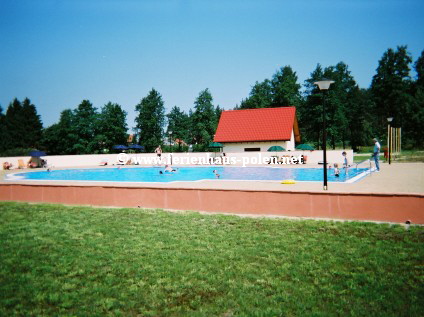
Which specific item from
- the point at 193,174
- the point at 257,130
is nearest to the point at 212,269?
the point at 193,174

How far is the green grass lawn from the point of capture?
157 inches

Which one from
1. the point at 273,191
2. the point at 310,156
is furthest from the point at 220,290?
the point at 310,156

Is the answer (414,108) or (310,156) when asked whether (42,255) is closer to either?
(310,156)

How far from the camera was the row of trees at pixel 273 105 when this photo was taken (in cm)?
5478

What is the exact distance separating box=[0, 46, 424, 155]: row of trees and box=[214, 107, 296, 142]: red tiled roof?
10139 mm

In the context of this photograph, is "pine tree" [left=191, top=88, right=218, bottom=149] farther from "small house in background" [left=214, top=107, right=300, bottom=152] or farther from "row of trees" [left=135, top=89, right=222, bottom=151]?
"small house in background" [left=214, top=107, right=300, bottom=152]

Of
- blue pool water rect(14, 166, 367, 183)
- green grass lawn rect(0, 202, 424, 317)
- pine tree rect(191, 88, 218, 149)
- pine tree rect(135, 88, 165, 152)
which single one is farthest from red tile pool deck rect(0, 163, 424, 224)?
pine tree rect(135, 88, 165, 152)

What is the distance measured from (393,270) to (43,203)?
11.0 metres

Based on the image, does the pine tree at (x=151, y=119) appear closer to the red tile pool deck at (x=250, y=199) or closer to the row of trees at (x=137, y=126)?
the row of trees at (x=137, y=126)

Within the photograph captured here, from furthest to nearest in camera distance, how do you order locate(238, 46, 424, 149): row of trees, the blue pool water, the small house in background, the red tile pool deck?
locate(238, 46, 424, 149): row of trees → the small house in background → the blue pool water → the red tile pool deck

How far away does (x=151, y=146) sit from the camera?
195 feet

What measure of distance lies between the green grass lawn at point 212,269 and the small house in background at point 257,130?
109 feet

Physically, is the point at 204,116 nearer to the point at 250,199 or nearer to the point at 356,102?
the point at 356,102

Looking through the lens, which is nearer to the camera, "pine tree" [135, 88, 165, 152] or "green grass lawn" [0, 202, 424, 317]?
"green grass lawn" [0, 202, 424, 317]
